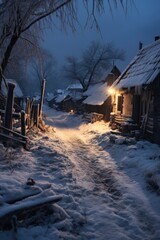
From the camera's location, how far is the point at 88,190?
6973 mm

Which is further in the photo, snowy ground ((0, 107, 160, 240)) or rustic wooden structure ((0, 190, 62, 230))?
snowy ground ((0, 107, 160, 240))

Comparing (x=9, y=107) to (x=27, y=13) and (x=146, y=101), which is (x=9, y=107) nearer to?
(x=27, y=13)

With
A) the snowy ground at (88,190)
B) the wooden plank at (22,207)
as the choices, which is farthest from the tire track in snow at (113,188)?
the wooden plank at (22,207)

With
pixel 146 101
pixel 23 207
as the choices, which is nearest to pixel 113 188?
pixel 23 207

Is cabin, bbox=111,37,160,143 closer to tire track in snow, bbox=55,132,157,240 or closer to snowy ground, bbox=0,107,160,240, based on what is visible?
snowy ground, bbox=0,107,160,240

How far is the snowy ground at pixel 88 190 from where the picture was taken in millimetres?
4852

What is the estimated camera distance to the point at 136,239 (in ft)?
15.5

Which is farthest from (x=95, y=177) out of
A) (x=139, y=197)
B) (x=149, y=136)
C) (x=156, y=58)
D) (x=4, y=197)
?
(x=156, y=58)

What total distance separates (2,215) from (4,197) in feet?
2.14

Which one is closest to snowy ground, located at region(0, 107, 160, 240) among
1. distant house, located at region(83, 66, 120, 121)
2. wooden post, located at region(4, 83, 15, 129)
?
wooden post, located at region(4, 83, 15, 129)

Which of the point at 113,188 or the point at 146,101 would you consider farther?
the point at 146,101

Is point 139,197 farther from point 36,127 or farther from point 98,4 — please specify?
point 36,127

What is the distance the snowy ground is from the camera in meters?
4.85

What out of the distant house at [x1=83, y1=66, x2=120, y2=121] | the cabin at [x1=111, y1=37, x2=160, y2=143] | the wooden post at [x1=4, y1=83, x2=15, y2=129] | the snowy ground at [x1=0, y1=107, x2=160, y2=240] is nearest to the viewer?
the snowy ground at [x1=0, y1=107, x2=160, y2=240]
